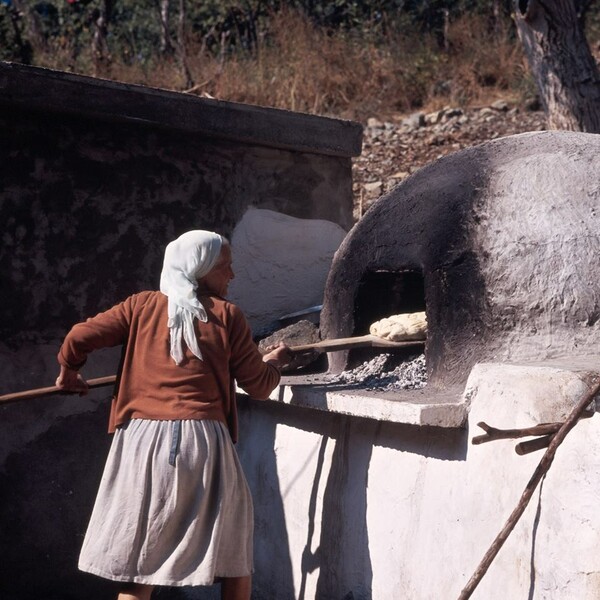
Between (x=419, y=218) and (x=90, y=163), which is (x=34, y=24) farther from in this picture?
(x=419, y=218)

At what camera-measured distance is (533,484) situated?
8.24 ft

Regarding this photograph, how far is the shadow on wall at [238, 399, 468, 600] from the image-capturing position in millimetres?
3320

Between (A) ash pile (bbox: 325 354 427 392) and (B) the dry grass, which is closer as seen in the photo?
(A) ash pile (bbox: 325 354 427 392)

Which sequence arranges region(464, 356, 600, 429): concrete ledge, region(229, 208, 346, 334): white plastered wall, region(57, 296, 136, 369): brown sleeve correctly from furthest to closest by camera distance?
region(229, 208, 346, 334): white plastered wall
region(57, 296, 136, 369): brown sleeve
region(464, 356, 600, 429): concrete ledge

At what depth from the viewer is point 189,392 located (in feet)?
9.98

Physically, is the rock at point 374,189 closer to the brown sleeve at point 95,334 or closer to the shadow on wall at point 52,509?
the shadow on wall at point 52,509

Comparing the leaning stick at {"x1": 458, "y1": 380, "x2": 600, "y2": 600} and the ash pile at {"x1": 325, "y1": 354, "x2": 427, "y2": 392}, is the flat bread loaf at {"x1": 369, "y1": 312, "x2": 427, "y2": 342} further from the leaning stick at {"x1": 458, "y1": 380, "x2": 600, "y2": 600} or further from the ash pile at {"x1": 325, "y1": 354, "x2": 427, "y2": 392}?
the leaning stick at {"x1": 458, "y1": 380, "x2": 600, "y2": 600}

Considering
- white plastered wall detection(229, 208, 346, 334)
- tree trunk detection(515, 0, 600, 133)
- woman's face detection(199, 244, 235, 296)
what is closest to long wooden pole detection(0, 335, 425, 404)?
woman's face detection(199, 244, 235, 296)

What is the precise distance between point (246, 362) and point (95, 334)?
504 mm

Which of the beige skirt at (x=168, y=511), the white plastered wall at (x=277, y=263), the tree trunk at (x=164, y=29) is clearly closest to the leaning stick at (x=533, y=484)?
the beige skirt at (x=168, y=511)

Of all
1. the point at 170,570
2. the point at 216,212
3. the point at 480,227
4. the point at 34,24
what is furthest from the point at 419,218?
the point at 34,24

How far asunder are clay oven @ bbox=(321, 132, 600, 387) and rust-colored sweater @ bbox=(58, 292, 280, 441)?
762 mm

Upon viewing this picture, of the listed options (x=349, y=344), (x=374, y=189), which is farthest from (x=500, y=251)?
(x=374, y=189)

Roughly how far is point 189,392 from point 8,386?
1227mm
